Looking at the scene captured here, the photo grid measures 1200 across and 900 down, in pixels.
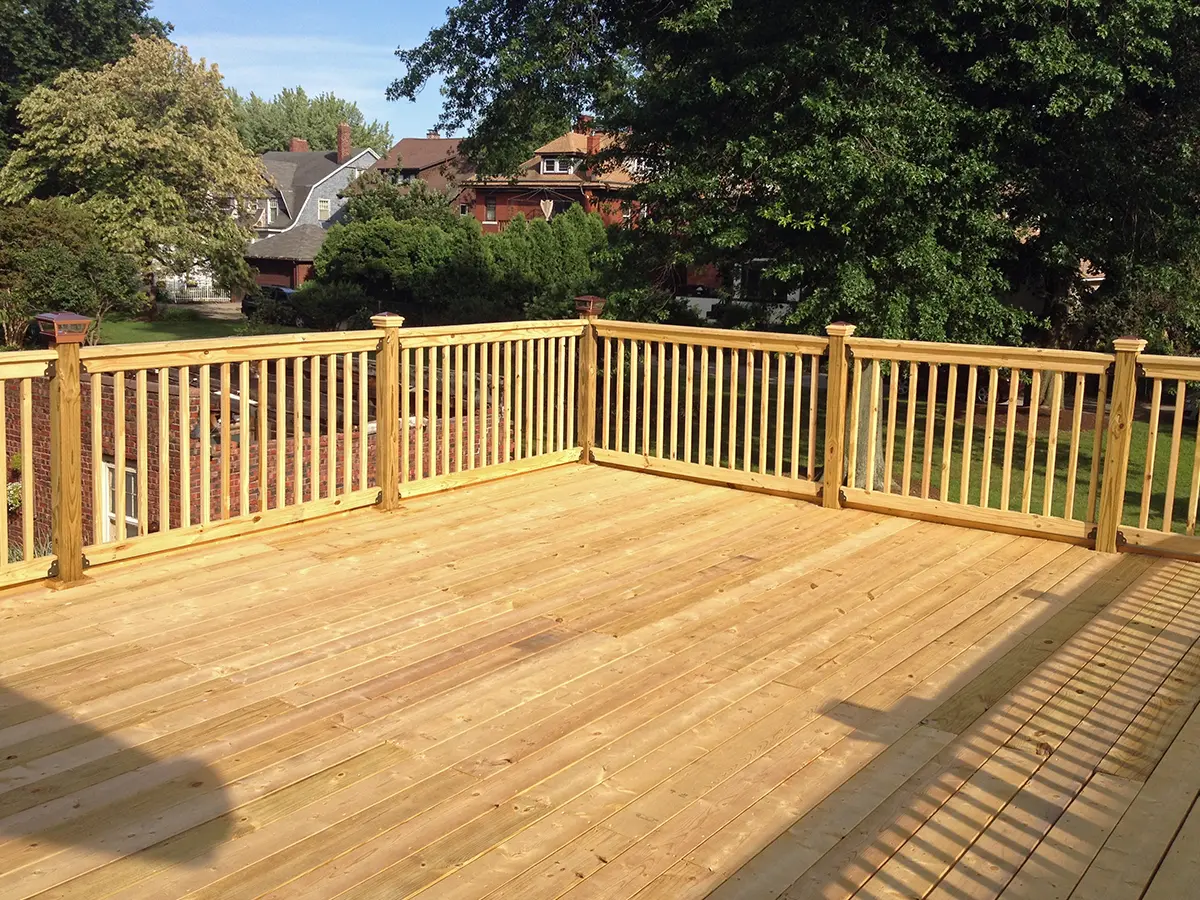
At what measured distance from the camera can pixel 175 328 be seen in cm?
3497

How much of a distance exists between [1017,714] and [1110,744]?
28 centimetres

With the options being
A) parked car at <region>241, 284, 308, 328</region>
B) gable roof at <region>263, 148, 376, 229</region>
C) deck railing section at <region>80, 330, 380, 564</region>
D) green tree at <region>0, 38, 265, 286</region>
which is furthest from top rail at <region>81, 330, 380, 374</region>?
gable roof at <region>263, 148, 376, 229</region>

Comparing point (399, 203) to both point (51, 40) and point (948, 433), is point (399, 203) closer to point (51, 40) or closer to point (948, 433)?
point (51, 40)

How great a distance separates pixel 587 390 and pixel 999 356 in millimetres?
2674

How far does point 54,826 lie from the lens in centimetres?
267

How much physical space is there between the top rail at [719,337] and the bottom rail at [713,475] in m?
0.74

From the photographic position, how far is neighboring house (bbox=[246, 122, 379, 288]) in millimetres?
42969

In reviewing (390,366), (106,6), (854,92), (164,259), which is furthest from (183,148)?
(390,366)

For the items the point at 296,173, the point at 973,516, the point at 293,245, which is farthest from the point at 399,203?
the point at 973,516

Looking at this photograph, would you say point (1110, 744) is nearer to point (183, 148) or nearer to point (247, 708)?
point (247, 708)

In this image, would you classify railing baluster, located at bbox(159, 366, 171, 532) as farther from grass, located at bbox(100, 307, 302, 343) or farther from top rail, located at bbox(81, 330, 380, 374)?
grass, located at bbox(100, 307, 302, 343)

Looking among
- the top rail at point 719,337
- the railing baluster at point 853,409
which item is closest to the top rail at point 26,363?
the top rail at point 719,337

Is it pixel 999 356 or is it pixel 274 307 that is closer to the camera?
pixel 999 356

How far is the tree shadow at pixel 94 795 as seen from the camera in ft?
8.47
